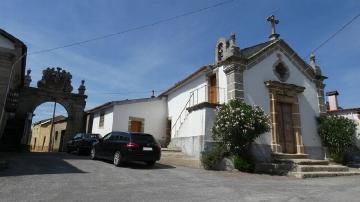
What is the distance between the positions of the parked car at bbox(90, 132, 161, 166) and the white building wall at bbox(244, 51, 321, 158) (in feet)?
17.1

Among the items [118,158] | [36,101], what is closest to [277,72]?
[118,158]

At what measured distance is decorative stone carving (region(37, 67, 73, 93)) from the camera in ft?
77.7

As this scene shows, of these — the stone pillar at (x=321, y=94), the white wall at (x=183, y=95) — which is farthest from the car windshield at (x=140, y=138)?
the stone pillar at (x=321, y=94)

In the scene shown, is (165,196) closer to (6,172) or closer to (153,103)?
(6,172)

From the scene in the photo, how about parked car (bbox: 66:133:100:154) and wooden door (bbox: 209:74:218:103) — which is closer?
wooden door (bbox: 209:74:218:103)

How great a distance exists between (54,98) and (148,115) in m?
8.94

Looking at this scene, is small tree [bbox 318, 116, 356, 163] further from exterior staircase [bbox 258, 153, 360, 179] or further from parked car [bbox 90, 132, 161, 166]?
parked car [bbox 90, 132, 161, 166]

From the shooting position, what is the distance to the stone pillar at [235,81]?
543 inches

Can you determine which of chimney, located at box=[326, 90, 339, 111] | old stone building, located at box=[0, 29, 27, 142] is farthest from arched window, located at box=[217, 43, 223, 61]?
chimney, located at box=[326, 90, 339, 111]

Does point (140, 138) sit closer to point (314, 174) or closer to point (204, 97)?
point (204, 97)

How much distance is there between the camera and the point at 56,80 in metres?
24.0

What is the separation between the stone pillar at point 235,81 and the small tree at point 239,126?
52.6 inches

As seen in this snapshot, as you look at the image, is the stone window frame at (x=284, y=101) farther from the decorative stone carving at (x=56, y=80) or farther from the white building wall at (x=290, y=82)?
the decorative stone carving at (x=56, y=80)

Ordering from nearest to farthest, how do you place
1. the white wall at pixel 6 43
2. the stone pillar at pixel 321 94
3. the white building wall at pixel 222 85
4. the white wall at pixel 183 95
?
the white wall at pixel 6 43, the white building wall at pixel 222 85, the stone pillar at pixel 321 94, the white wall at pixel 183 95
